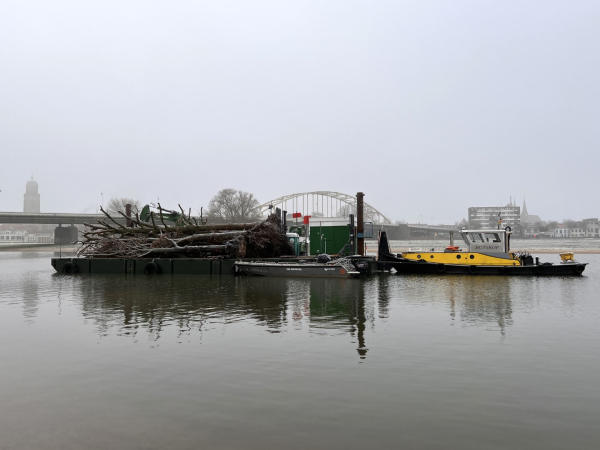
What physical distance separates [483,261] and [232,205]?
7257cm

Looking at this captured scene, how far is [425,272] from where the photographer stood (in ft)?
92.7

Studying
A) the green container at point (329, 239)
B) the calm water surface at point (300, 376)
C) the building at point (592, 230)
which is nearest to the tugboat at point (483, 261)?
the green container at point (329, 239)

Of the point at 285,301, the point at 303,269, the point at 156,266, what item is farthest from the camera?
the point at 156,266

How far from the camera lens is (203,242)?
31.1 meters

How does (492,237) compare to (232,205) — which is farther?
(232,205)

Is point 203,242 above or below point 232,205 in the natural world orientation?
below

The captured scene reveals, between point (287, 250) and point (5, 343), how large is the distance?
2308 cm

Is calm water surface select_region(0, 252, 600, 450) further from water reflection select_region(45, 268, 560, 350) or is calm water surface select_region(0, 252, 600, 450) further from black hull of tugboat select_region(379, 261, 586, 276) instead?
black hull of tugboat select_region(379, 261, 586, 276)

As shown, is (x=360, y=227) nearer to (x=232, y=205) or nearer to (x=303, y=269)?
(x=303, y=269)

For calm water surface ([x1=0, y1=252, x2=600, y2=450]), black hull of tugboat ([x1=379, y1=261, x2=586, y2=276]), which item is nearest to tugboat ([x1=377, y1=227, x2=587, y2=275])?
black hull of tugboat ([x1=379, y1=261, x2=586, y2=276])

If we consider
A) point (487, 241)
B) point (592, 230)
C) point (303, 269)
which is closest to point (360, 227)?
point (303, 269)

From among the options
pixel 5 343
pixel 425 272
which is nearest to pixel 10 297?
pixel 5 343

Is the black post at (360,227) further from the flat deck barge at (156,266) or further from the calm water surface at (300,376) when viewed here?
the calm water surface at (300,376)

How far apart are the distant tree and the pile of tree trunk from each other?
60.1 meters
